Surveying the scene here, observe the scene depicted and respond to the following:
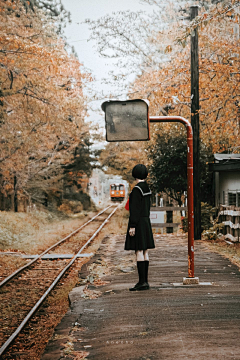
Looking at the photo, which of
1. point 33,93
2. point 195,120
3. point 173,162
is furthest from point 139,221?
point 173,162

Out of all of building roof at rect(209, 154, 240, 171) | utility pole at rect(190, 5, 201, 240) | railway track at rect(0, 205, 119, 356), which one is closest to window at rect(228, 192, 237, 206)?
building roof at rect(209, 154, 240, 171)

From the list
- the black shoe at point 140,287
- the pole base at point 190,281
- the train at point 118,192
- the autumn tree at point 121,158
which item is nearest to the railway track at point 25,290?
the black shoe at point 140,287

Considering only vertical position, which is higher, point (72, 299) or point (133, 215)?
point (133, 215)

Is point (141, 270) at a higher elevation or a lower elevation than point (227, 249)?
higher

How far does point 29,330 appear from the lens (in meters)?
6.97

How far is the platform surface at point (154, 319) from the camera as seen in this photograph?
13.7 ft

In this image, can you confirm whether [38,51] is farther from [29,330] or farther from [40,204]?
[40,204]

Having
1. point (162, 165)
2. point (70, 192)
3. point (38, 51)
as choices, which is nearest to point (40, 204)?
point (70, 192)

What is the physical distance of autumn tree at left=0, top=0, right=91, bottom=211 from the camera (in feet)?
44.0

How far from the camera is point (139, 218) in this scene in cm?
654

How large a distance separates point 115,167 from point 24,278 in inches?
1033

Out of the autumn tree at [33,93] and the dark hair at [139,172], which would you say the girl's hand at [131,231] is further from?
the autumn tree at [33,93]

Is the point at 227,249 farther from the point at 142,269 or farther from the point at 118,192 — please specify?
the point at 118,192

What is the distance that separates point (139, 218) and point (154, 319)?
5.89 ft
